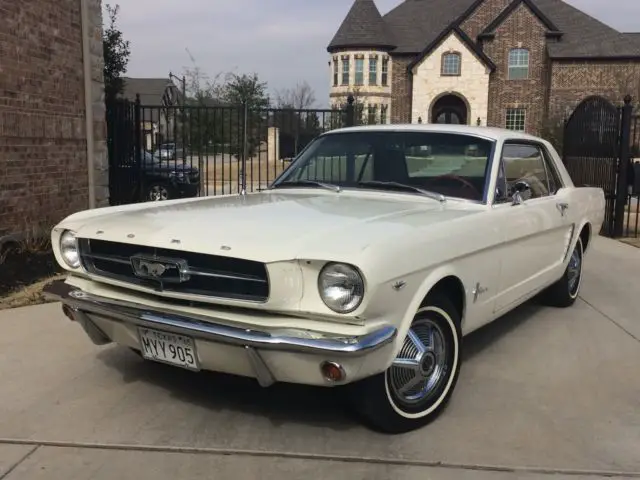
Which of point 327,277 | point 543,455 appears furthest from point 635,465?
point 327,277

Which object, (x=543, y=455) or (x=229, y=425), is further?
(x=229, y=425)

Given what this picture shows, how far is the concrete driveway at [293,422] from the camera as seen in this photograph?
3072mm

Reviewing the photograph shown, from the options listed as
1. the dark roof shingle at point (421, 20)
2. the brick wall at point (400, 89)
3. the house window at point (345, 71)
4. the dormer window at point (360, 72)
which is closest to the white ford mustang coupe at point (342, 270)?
the brick wall at point (400, 89)

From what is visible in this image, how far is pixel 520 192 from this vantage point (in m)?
4.62

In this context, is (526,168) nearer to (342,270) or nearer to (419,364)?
(419,364)

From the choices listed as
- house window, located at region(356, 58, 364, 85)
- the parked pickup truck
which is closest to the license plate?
the parked pickup truck

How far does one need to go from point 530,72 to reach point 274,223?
42065 millimetres

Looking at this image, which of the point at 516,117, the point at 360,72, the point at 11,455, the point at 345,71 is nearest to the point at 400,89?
the point at 360,72

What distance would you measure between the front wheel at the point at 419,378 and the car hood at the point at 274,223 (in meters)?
0.51

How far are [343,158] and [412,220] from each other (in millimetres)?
1537

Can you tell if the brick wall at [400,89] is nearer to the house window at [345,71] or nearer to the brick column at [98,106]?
the house window at [345,71]

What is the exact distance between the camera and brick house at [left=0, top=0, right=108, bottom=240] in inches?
282

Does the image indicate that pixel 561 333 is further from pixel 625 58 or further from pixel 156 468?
pixel 625 58

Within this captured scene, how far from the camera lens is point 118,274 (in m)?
3.55
